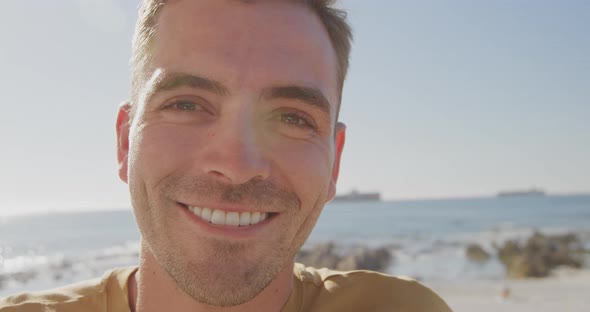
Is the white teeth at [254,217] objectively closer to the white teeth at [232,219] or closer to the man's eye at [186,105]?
the white teeth at [232,219]

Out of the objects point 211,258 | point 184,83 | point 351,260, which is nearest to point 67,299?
point 211,258

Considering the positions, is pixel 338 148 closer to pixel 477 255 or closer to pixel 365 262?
pixel 365 262

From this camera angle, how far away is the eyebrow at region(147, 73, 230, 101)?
1.65 m

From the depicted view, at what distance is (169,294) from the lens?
1.76 meters

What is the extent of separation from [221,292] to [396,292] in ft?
2.08

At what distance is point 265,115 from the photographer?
168 cm

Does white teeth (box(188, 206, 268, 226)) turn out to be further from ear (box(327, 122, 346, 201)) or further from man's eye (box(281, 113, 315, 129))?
ear (box(327, 122, 346, 201))

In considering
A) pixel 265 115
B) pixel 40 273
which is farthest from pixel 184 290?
pixel 40 273

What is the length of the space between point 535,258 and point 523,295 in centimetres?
523

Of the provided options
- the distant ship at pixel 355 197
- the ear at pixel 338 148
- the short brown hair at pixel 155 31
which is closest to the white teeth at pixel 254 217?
the ear at pixel 338 148

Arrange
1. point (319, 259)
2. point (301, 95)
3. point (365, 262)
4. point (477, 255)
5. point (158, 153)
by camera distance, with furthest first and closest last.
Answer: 1. point (477, 255)
2. point (319, 259)
3. point (365, 262)
4. point (301, 95)
5. point (158, 153)

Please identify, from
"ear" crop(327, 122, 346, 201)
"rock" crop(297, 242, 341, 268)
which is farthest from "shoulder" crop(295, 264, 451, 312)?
"rock" crop(297, 242, 341, 268)

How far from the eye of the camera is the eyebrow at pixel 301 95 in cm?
169

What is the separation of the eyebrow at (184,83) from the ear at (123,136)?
0.36m
